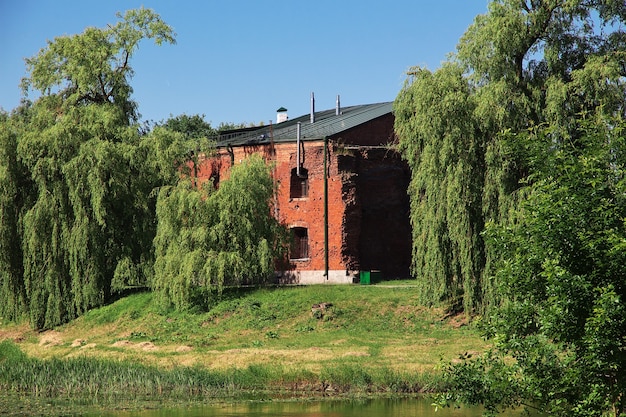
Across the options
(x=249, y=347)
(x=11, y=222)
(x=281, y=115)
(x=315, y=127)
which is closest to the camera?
(x=249, y=347)

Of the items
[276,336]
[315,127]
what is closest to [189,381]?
[276,336]

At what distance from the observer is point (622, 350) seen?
592 inches

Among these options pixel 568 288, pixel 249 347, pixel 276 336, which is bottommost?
pixel 249 347

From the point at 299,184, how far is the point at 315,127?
10.9 ft

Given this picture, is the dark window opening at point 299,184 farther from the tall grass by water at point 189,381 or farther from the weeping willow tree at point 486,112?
the tall grass by water at point 189,381

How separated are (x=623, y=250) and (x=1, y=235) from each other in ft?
97.5

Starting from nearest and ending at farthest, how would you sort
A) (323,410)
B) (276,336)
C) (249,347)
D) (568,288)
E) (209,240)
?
(568,288) → (323,410) → (249,347) → (276,336) → (209,240)

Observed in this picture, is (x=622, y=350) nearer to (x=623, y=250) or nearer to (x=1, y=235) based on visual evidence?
(x=623, y=250)

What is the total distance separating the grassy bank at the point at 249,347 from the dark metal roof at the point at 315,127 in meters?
8.86

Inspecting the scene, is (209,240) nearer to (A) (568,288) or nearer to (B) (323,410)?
(B) (323,410)

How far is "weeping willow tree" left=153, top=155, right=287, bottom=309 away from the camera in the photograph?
37.9m

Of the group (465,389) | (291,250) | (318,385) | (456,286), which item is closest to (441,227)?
(456,286)

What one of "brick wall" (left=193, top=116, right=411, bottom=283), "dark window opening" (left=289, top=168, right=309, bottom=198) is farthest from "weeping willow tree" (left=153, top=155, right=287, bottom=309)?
"dark window opening" (left=289, top=168, right=309, bottom=198)

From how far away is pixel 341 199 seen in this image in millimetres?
42625
